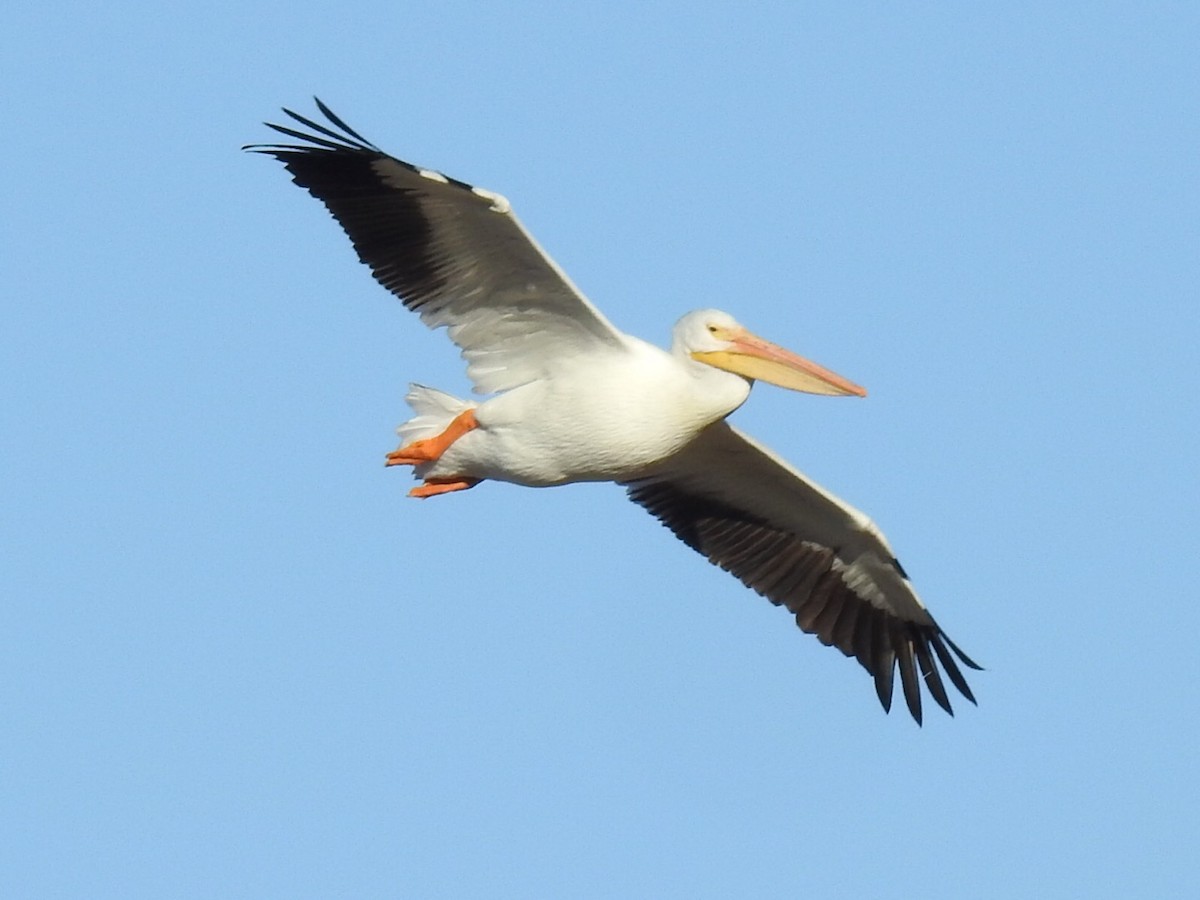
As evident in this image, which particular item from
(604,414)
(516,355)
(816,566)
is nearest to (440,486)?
(516,355)

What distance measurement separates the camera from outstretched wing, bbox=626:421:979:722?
10961mm

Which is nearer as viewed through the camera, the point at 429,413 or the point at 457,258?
the point at 457,258

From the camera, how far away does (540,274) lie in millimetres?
9125

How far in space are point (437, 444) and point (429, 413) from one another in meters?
0.36

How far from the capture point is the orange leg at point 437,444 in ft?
32.1

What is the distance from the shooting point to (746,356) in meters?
9.60

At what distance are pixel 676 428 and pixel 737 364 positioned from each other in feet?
1.52

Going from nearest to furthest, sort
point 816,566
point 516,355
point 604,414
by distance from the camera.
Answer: point 604,414 → point 516,355 → point 816,566

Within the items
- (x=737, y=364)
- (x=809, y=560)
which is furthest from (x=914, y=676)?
(x=737, y=364)

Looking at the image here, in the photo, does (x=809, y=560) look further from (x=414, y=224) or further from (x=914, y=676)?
(x=414, y=224)

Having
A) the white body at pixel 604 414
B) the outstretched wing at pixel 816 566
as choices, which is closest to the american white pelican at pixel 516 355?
the white body at pixel 604 414

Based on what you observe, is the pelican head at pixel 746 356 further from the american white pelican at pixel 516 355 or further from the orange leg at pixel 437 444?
the orange leg at pixel 437 444

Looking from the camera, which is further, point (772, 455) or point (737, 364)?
point (772, 455)

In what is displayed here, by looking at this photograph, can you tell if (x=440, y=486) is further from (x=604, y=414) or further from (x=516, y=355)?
(x=604, y=414)
